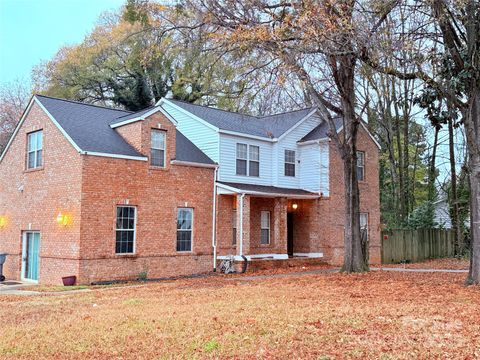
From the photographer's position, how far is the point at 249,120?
25.3m

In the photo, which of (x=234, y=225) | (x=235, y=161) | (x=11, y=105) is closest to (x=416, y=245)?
(x=234, y=225)

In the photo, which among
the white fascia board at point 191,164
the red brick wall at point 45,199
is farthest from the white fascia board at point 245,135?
the red brick wall at point 45,199

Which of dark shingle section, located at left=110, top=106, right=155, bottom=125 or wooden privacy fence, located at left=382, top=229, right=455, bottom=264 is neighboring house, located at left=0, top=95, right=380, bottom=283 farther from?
wooden privacy fence, located at left=382, top=229, right=455, bottom=264

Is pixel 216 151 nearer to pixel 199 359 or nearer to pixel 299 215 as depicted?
pixel 299 215

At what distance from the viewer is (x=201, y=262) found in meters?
20.3

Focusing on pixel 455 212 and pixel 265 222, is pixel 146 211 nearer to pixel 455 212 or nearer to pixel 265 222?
pixel 265 222

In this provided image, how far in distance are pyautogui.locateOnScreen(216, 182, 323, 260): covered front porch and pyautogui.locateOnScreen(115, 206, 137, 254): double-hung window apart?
398cm

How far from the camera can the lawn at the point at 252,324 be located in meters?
6.62

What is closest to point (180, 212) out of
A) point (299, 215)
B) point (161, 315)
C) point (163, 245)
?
point (163, 245)

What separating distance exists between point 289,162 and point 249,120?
2972 millimetres

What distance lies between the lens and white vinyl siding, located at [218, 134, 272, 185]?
21.7m

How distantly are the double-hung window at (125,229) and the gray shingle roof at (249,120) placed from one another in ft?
19.0

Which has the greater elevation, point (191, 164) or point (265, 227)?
point (191, 164)

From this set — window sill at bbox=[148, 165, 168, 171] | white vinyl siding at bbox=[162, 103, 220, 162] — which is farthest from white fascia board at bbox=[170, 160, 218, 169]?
white vinyl siding at bbox=[162, 103, 220, 162]
